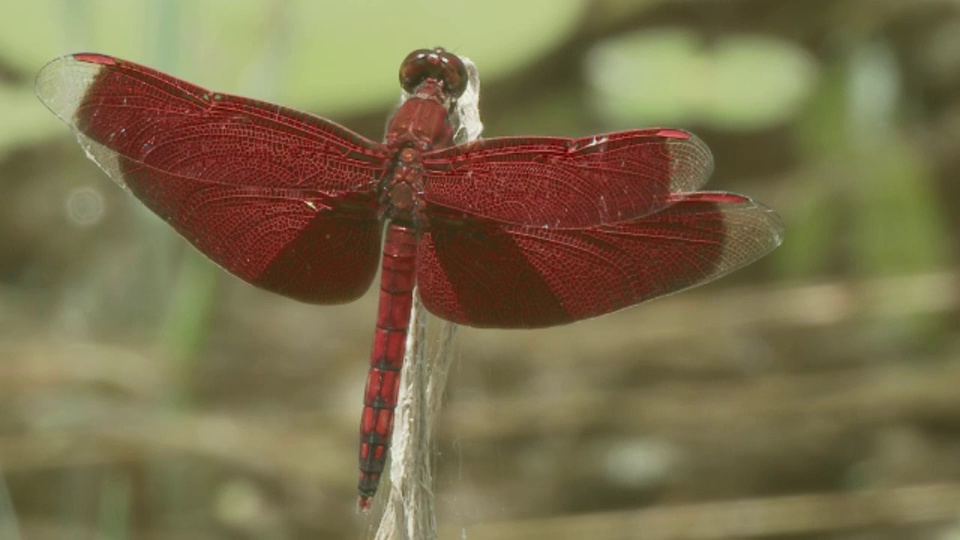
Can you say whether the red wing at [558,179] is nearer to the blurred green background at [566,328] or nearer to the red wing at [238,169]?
the red wing at [238,169]

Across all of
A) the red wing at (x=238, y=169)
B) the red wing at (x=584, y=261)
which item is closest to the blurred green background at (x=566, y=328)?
the red wing at (x=238, y=169)

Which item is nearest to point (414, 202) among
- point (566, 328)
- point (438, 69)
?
point (438, 69)

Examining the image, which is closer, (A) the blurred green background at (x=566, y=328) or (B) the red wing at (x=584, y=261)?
(B) the red wing at (x=584, y=261)

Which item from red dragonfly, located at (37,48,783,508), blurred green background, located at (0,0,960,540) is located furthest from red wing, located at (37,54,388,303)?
blurred green background, located at (0,0,960,540)

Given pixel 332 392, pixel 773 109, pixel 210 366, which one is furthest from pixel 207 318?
pixel 773 109

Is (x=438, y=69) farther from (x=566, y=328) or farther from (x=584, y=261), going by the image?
(x=566, y=328)
